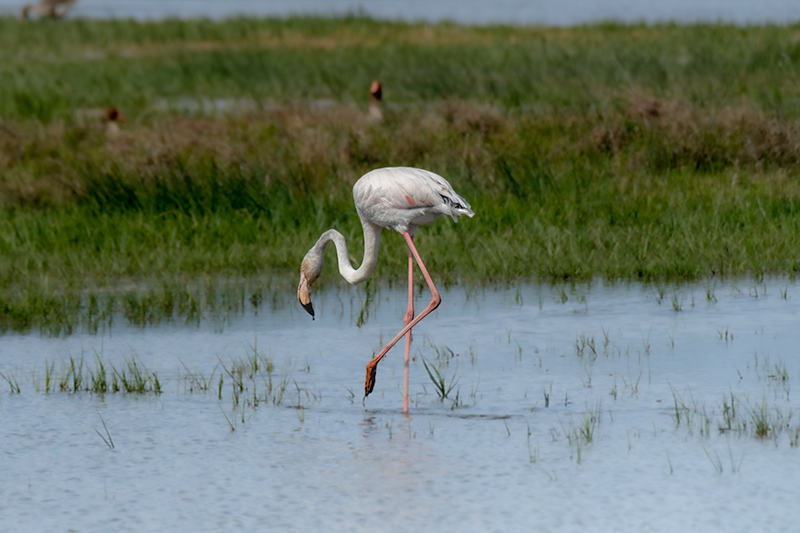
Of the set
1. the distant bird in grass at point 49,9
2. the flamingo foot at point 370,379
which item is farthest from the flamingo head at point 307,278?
the distant bird in grass at point 49,9

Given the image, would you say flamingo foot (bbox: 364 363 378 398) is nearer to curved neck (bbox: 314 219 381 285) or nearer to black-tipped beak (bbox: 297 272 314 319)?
black-tipped beak (bbox: 297 272 314 319)

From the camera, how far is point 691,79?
778 inches

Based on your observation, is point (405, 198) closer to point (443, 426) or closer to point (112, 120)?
point (443, 426)

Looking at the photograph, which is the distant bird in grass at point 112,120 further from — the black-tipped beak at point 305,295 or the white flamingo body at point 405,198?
the black-tipped beak at point 305,295

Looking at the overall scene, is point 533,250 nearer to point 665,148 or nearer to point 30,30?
point 665,148

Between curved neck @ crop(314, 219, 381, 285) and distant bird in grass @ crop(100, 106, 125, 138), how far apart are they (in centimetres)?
1025

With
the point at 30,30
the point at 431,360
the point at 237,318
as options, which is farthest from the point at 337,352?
the point at 30,30

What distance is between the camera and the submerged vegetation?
10.2 meters

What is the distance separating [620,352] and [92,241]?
569 cm

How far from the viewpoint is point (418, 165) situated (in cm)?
1417

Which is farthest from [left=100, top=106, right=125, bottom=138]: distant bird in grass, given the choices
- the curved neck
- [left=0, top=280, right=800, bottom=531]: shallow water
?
the curved neck

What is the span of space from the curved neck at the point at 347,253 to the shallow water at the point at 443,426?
0.60m

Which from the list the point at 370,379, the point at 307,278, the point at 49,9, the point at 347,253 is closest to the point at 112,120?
the point at 347,253

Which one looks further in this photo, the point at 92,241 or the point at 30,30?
the point at 30,30
